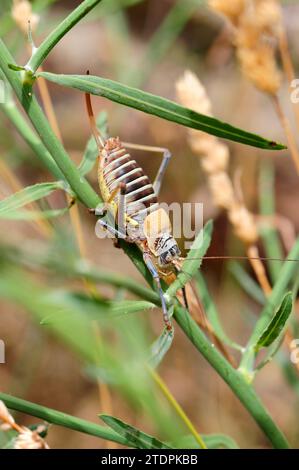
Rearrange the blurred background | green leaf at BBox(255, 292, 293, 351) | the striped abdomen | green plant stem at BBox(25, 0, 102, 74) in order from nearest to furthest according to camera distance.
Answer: green plant stem at BBox(25, 0, 102, 74) → green leaf at BBox(255, 292, 293, 351) → the striped abdomen → the blurred background

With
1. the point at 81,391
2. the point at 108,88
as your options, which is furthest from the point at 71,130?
the point at 108,88

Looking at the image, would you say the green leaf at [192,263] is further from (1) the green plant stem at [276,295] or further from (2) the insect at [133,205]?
(1) the green plant stem at [276,295]

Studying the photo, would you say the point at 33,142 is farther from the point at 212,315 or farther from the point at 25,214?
the point at 212,315

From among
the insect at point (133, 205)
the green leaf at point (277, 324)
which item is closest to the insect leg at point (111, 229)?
the insect at point (133, 205)

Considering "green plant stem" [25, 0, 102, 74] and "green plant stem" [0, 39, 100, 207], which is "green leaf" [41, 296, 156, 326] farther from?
"green plant stem" [25, 0, 102, 74]

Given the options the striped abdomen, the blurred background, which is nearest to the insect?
the striped abdomen

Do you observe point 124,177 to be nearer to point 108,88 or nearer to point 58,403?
point 108,88
